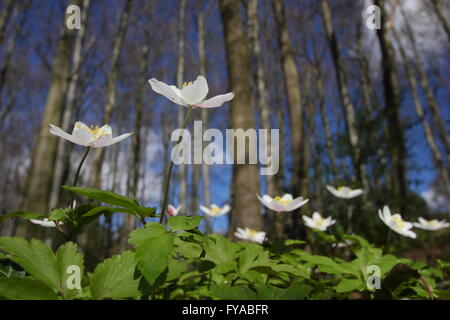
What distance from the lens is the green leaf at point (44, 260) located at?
0.60 metres

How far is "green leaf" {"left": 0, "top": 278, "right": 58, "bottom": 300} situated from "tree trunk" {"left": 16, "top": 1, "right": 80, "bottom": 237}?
4101mm

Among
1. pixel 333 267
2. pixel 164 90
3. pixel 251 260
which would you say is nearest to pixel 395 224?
pixel 333 267

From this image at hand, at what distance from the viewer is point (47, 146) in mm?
4820

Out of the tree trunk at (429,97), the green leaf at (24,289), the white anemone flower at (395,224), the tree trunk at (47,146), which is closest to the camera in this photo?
the green leaf at (24,289)

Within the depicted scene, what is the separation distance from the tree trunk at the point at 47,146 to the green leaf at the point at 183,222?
13.6ft

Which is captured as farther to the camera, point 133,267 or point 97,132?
point 97,132

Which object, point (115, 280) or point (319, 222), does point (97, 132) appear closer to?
point (115, 280)

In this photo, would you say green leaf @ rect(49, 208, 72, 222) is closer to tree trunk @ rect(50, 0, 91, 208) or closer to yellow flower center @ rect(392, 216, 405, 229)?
yellow flower center @ rect(392, 216, 405, 229)

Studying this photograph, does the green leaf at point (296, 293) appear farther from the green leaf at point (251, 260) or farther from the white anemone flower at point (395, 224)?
the white anemone flower at point (395, 224)

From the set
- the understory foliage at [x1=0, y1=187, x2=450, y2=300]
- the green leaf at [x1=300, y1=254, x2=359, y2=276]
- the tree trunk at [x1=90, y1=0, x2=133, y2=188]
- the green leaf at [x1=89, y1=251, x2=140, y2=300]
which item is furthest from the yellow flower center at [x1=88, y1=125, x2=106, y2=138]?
the tree trunk at [x1=90, y1=0, x2=133, y2=188]

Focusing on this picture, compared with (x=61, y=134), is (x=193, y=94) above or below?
above

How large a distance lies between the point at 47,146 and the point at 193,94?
485 cm

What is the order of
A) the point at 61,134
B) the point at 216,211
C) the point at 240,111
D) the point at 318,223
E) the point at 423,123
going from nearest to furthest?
the point at 61,134 < the point at 318,223 < the point at 216,211 < the point at 240,111 < the point at 423,123

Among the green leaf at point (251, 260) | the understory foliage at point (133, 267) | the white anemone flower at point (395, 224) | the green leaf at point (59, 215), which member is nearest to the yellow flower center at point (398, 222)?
the white anemone flower at point (395, 224)
